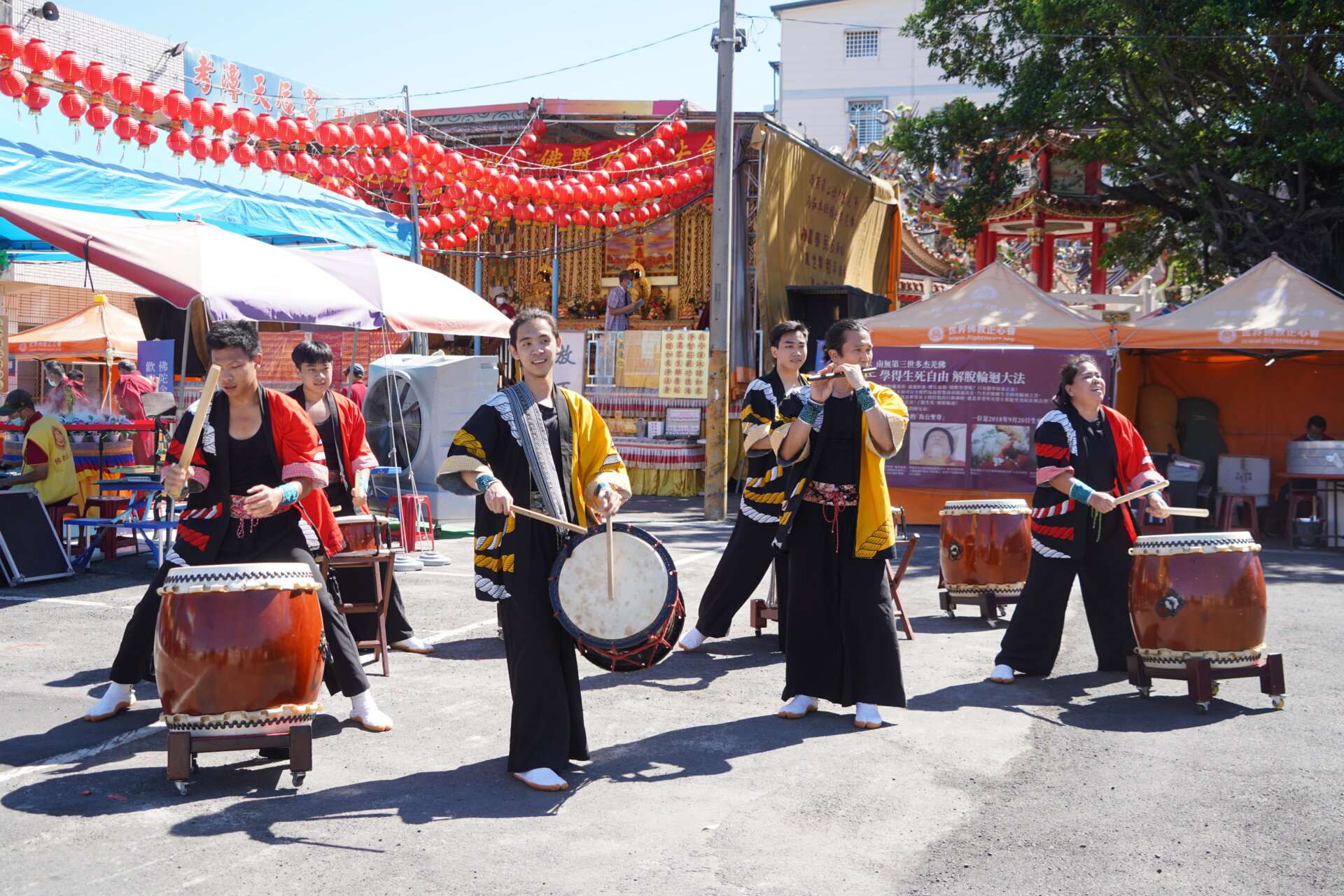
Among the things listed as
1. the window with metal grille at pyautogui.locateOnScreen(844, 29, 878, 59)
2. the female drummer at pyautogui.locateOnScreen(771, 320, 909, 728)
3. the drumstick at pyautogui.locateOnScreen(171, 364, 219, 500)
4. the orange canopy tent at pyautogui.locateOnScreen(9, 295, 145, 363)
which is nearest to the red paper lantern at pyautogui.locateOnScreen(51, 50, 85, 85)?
the orange canopy tent at pyautogui.locateOnScreen(9, 295, 145, 363)

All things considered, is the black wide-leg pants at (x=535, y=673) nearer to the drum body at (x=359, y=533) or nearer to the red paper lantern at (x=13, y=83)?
the drum body at (x=359, y=533)

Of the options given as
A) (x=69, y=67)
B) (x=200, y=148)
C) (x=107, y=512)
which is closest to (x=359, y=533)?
(x=107, y=512)

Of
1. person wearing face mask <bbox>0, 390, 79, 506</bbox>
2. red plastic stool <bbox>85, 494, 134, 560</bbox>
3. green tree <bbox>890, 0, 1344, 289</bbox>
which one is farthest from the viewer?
green tree <bbox>890, 0, 1344, 289</bbox>

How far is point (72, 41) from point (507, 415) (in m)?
16.4

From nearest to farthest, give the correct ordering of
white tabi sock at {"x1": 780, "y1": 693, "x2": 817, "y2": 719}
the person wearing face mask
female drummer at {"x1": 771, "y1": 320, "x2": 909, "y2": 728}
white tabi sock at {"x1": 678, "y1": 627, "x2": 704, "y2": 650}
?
female drummer at {"x1": 771, "y1": 320, "x2": 909, "y2": 728}
white tabi sock at {"x1": 780, "y1": 693, "x2": 817, "y2": 719}
white tabi sock at {"x1": 678, "y1": 627, "x2": 704, "y2": 650}
the person wearing face mask

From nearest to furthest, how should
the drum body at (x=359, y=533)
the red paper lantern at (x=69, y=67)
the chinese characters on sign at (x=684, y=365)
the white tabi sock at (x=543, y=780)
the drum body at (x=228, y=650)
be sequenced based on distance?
the drum body at (x=228, y=650), the white tabi sock at (x=543, y=780), the drum body at (x=359, y=533), the red paper lantern at (x=69, y=67), the chinese characters on sign at (x=684, y=365)

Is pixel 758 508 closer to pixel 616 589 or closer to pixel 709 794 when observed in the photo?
pixel 616 589

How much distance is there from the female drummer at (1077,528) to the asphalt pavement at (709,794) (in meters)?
0.26

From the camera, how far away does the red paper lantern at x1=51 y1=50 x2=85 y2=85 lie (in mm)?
10289

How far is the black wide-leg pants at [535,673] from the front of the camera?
13.6 ft

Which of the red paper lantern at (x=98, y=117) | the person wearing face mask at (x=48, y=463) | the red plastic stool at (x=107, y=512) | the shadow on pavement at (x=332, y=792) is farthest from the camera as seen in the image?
the red paper lantern at (x=98, y=117)

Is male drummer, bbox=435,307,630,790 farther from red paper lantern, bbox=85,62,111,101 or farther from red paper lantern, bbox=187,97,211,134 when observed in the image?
red paper lantern, bbox=187,97,211,134

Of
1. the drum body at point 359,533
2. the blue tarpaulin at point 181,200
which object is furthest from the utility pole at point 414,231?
the drum body at point 359,533

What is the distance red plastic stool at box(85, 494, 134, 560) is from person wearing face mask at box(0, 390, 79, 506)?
1.23 feet
